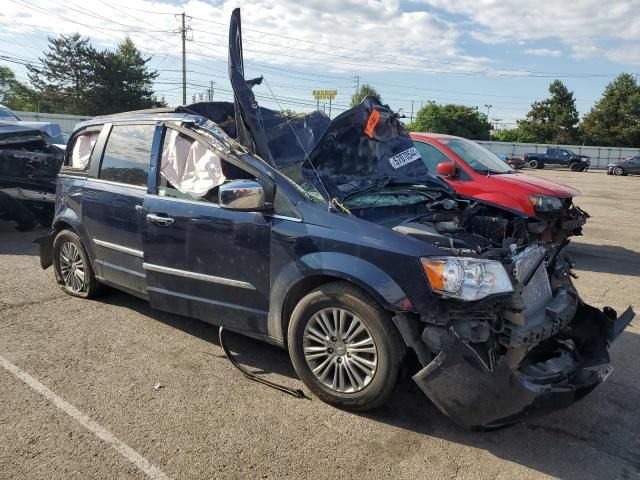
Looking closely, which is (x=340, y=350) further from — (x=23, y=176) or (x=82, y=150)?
(x=23, y=176)

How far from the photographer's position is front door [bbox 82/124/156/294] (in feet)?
14.5

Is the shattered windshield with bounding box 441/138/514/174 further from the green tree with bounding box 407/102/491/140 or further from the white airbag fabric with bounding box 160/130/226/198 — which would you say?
the green tree with bounding box 407/102/491/140

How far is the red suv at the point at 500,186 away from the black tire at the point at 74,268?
4785 millimetres

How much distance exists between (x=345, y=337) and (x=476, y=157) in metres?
5.58

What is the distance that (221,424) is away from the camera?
10.6ft

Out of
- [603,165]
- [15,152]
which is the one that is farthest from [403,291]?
[603,165]

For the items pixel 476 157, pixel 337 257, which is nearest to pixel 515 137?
pixel 476 157

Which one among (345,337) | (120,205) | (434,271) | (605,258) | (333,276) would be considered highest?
(120,205)

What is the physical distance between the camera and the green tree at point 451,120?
204ft

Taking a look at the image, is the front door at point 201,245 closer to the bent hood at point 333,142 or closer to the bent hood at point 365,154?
the bent hood at point 333,142

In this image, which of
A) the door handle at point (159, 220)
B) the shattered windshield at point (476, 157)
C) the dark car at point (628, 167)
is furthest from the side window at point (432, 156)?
the dark car at point (628, 167)

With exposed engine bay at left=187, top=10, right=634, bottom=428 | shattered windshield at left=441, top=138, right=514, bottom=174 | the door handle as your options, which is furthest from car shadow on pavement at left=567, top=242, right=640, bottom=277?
the door handle

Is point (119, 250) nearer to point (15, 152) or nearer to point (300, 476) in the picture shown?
point (300, 476)

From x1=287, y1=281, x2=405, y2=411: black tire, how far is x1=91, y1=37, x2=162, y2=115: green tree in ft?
186
